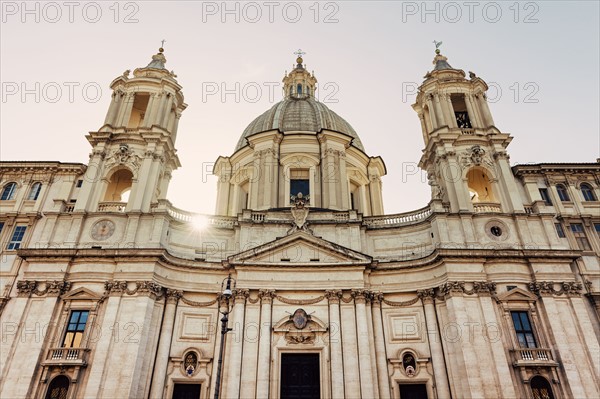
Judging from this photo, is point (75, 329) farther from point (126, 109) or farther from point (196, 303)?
point (126, 109)

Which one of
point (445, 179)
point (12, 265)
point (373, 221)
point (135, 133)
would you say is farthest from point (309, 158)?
point (12, 265)

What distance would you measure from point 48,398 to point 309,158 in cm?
2205

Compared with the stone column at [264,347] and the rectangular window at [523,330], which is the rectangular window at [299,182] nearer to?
the stone column at [264,347]

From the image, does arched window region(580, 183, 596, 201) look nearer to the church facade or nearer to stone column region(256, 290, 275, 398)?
the church facade

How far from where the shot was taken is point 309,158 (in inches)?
1256

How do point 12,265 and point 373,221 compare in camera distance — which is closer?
point 12,265

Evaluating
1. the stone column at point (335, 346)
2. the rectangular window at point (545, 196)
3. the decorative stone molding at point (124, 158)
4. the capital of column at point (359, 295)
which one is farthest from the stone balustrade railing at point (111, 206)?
the rectangular window at point (545, 196)

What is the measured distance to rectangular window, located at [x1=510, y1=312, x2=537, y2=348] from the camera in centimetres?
2109

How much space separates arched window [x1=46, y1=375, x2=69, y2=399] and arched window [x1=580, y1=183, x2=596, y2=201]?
31820 millimetres

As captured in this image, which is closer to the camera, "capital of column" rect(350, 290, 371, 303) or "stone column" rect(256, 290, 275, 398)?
"stone column" rect(256, 290, 275, 398)

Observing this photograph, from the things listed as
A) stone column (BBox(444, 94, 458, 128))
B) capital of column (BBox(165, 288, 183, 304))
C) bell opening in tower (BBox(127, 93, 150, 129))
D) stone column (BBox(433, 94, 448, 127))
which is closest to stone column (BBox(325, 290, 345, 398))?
capital of column (BBox(165, 288, 183, 304))

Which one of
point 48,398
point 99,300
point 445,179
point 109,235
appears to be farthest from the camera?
point 445,179

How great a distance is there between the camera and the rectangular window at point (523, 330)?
21.1 meters

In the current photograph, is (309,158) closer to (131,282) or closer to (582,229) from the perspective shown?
(131,282)
